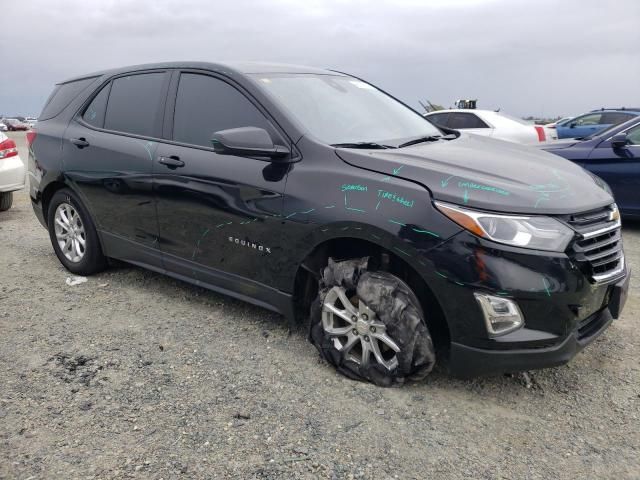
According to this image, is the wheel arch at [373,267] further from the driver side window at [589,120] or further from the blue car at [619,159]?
the driver side window at [589,120]

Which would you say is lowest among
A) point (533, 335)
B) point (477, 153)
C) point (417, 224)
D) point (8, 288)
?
point (8, 288)

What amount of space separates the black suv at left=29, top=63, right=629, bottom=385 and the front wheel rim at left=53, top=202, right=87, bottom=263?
31cm

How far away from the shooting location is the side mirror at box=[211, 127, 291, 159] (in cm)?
309

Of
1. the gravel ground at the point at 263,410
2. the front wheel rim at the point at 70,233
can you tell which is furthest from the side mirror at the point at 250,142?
the front wheel rim at the point at 70,233

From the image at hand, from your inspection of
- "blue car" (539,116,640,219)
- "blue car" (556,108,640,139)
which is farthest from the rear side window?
"blue car" (556,108,640,139)

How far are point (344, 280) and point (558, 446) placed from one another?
1.26 meters

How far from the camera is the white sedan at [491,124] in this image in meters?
10.2

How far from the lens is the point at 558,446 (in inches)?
99.2

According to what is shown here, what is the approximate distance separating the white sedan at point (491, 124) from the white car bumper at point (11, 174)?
6609 millimetres

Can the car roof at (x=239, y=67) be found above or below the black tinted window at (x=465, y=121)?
above

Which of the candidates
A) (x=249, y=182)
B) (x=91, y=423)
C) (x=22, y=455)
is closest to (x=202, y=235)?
(x=249, y=182)

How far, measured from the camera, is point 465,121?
1067 centimetres

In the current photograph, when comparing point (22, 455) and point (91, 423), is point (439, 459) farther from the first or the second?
point (22, 455)

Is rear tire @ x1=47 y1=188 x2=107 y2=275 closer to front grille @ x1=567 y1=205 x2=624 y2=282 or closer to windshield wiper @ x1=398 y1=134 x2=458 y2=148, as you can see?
windshield wiper @ x1=398 y1=134 x2=458 y2=148
